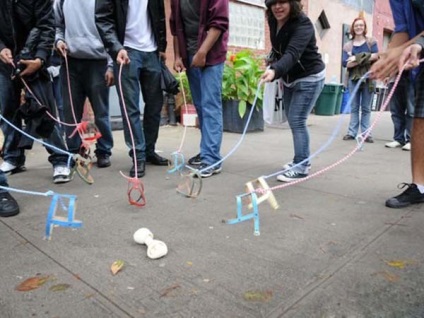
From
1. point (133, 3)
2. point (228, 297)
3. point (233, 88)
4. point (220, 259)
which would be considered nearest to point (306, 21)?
point (133, 3)

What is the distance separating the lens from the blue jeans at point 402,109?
505 centimetres

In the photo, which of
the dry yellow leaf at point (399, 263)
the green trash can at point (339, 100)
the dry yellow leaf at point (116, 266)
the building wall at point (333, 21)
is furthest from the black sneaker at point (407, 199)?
the building wall at point (333, 21)

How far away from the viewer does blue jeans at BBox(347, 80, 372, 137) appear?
5.54m

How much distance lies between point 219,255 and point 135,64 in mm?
2124

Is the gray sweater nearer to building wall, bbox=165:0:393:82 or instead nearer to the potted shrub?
the potted shrub

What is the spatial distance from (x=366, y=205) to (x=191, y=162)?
72.3 inches

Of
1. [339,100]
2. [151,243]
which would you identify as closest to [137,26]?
[151,243]

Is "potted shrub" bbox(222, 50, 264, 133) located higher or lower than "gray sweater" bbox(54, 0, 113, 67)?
lower

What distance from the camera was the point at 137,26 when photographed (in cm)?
353

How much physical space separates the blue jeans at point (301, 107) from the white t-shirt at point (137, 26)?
4.41 ft

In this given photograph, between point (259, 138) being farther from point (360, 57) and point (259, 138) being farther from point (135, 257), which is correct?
point (135, 257)

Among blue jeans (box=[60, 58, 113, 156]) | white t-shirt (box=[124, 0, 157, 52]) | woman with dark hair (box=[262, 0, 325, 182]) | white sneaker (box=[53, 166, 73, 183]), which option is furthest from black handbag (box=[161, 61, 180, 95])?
white sneaker (box=[53, 166, 73, 183])

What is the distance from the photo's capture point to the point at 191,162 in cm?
409

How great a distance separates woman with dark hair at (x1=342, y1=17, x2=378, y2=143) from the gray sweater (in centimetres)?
355
